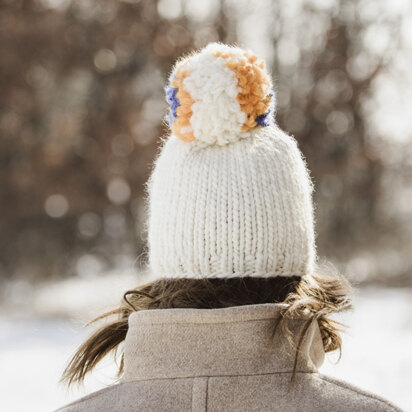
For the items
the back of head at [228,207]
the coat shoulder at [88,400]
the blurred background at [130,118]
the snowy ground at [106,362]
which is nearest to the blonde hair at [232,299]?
the back of head at [228,207]

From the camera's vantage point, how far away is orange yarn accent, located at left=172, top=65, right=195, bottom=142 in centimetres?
159

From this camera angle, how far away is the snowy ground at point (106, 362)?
438 cm

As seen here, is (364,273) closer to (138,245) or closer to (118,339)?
(138,245)

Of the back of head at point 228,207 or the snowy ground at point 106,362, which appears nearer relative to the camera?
the back of head at point 228,207

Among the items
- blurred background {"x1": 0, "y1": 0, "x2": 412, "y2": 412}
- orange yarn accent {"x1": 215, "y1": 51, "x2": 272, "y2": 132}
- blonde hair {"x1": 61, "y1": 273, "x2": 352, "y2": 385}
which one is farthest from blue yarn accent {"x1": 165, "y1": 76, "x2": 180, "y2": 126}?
blurred background {"x1": 0, "y1": 0, "x2": 412, "y2": 412}

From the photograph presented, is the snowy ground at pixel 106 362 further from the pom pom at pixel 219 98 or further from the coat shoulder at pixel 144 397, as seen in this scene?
the pom pom at pixel 219 98

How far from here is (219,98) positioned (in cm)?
158

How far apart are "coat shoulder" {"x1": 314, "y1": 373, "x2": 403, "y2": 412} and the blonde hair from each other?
10 centimetres

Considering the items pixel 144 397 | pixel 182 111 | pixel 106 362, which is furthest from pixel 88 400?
pixel 106 362

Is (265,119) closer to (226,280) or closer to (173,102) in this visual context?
(173,102)

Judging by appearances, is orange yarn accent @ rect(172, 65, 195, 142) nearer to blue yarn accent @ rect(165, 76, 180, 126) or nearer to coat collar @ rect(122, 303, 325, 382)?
blue yarn accent @ rect(165, 76, 180, 126)

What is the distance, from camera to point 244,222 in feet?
A: 4.88

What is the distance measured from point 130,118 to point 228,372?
27.0ft

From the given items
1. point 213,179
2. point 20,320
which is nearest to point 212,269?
point 213,179
